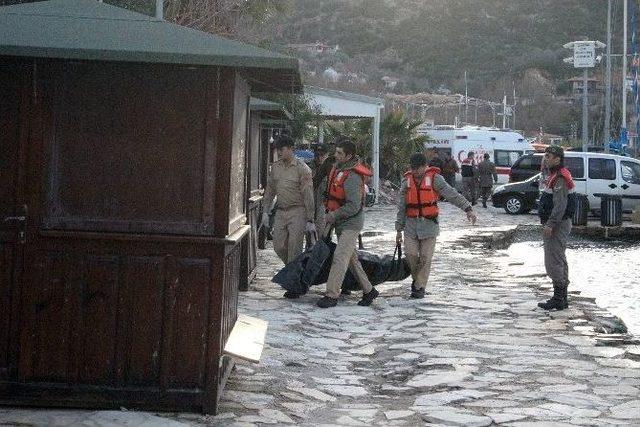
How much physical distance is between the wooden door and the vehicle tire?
26.7 meters

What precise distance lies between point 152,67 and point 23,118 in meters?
0.86

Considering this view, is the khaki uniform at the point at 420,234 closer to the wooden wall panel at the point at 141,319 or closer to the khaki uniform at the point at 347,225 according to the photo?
the khaki uniform at the point at 347,225

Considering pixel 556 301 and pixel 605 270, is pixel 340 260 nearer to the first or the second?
pixel 556 301

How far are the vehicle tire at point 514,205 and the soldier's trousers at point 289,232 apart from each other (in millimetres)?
20341

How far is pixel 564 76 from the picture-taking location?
112062mm

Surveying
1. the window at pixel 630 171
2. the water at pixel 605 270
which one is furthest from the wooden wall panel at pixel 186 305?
the window at pixel 630 171

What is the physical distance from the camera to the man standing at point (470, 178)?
119 feet

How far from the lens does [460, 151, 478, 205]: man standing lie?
3634 cm

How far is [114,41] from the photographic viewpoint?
22.0ft

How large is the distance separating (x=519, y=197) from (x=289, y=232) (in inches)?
809

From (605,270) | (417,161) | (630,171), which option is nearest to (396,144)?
(630,171)

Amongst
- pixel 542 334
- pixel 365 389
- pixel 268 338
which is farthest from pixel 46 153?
pixel 542 334

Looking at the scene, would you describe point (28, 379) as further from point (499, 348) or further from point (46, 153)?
point (499, 348)

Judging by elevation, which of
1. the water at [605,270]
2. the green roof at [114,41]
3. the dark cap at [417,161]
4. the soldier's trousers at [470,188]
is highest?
the green roof at [114,41]
